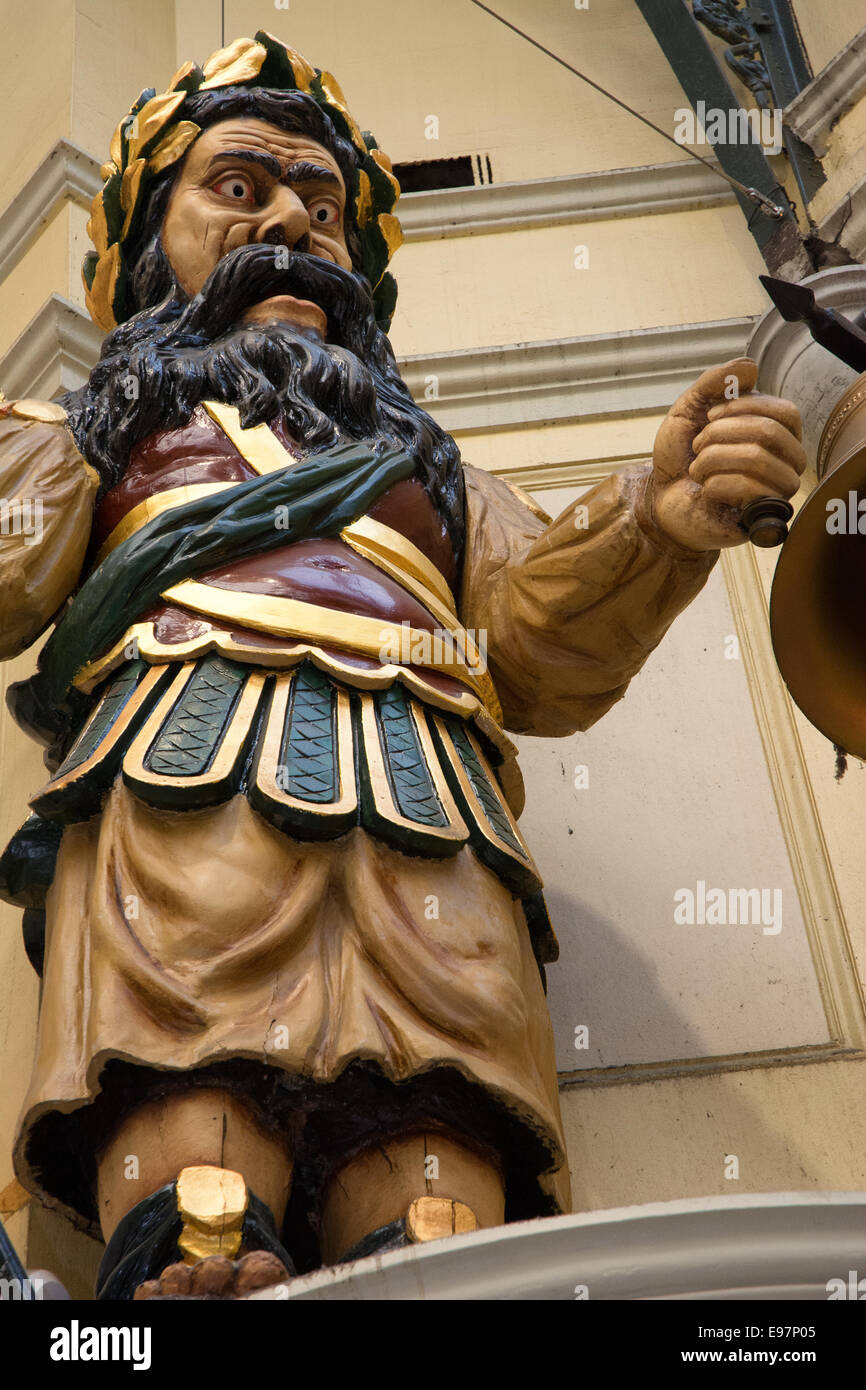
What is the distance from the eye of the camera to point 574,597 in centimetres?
190

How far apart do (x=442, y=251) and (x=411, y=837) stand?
5.71ft

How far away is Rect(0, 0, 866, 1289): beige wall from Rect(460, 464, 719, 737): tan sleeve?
331 mm

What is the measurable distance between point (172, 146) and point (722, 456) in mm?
838

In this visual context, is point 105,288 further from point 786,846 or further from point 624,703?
point 786,846

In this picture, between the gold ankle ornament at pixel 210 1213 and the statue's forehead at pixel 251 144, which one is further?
the statue's forehead at pixel 251 144

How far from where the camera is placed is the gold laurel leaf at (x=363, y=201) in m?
2.22

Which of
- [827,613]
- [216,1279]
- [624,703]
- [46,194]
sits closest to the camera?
[216,1279]

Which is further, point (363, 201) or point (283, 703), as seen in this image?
point (363, 201)

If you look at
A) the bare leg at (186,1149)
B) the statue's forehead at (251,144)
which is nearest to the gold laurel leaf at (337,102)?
the statue's forehead at (251,144)

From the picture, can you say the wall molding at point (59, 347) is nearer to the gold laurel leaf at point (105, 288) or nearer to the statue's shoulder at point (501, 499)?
the gold laurel leaf at point (105, 288)

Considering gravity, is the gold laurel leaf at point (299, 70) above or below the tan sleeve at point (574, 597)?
above

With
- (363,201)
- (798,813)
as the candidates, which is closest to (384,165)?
(363,201)

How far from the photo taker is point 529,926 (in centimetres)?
176
